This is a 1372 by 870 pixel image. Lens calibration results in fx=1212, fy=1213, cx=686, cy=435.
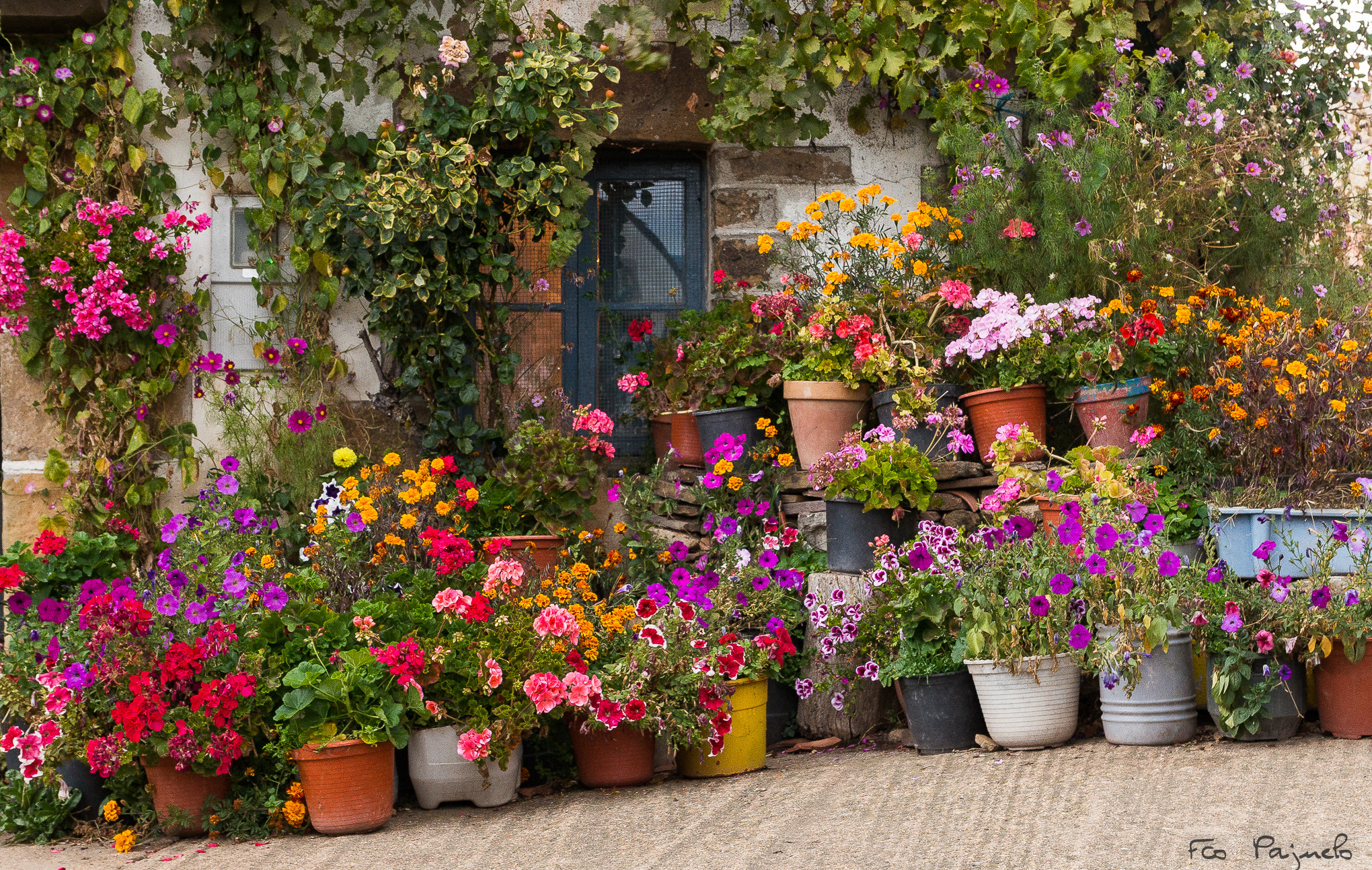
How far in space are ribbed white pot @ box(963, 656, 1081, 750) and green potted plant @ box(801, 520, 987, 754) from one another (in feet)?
0.36

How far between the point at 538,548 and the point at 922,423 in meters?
1.36

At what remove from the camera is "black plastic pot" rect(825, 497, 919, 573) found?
3.74m

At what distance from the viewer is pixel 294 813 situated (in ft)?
9.57

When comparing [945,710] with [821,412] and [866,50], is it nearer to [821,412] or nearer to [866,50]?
[821,412]

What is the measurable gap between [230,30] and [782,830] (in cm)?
344

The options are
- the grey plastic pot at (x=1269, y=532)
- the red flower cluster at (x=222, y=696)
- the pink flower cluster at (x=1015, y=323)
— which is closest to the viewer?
the red flower cluster at (x=222, y=696)

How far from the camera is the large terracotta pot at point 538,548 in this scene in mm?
4070

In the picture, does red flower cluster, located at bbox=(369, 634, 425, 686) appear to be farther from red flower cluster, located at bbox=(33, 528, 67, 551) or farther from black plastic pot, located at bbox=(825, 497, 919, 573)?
black plastic pot, located at bbox=(825, 497, 919, 573)

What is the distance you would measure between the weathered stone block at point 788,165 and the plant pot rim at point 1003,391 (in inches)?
46.2

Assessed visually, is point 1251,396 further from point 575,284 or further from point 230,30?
point 230,30

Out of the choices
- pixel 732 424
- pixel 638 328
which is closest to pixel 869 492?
pixel 732 424

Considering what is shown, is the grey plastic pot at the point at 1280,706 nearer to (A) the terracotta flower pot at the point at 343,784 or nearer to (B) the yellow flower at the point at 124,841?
(A) the terracotta flower pot at the point at 343,784

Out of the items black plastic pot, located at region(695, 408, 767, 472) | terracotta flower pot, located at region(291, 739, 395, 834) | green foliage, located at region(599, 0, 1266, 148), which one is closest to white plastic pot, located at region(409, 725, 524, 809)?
terracotta flower pot, located at region(291, 739, 395, 834)
